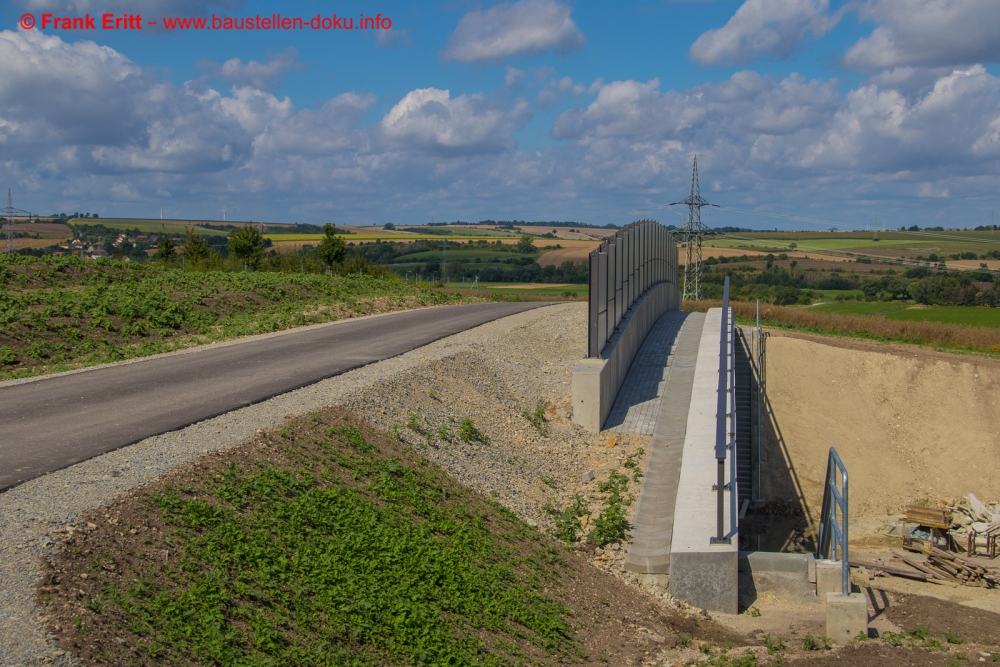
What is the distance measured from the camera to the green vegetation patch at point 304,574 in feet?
18.6

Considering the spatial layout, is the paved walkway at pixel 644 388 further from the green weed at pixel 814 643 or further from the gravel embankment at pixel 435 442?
the green weed at pixel 814 643

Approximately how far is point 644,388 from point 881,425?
12.5 meters

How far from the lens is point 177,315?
1856 cm

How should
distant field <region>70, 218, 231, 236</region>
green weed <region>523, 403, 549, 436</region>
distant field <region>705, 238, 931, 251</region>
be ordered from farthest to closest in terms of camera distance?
1. distant field <region>705, 238, 931, 251</region>
2. distant field <region>70, 218, 231, 236</region>
3. green weed <region>523, 403, 549, 436</region>

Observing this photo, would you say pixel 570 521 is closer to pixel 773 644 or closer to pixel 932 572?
pixel 773 644

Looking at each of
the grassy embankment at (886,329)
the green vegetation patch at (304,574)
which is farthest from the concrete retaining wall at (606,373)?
the grassy embankment at (886,329)

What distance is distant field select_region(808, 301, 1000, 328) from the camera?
4967cm

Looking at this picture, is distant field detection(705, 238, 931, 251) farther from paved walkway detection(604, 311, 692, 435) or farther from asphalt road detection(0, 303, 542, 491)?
asphalt road detection(0, 303, 542, 491)

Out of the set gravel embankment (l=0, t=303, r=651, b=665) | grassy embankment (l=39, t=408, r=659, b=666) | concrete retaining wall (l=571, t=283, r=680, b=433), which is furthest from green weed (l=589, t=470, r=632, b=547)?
concrete retaining wall (l=571, t=283, r=680, b=433)

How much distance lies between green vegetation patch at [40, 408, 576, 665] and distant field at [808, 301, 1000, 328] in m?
44.6

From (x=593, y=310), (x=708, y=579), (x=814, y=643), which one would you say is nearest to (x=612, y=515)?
(x=708, y=579)

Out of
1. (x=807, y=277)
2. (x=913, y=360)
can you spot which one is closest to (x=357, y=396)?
(x=913, y=360)

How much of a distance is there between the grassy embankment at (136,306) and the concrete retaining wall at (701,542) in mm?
10563

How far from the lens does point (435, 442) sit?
461 inches
